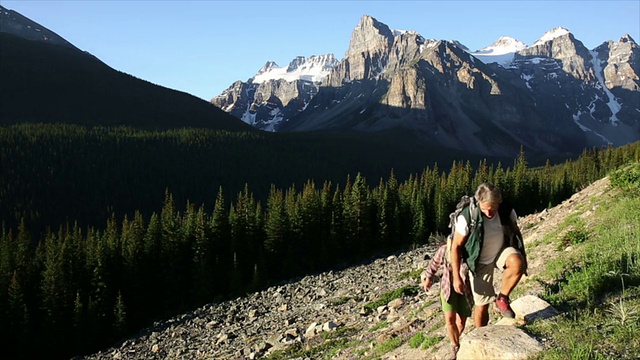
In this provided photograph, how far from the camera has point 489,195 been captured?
339 inches

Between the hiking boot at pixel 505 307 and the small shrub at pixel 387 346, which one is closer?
the hiking boot at pixel 505 307

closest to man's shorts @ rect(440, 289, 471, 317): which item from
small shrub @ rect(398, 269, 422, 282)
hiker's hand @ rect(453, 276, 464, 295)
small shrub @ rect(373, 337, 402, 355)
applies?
hiker's hand @ rect(453, 276, 464, 295)

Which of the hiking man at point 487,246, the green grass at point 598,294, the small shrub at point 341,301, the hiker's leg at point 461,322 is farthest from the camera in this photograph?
the small shrub at point 341,301

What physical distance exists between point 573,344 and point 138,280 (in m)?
55.5

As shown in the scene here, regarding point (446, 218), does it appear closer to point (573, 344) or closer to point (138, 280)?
point (138, 280)

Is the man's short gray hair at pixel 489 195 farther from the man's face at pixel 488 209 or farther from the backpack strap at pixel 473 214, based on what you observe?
the backpack strap at pixel 473 214

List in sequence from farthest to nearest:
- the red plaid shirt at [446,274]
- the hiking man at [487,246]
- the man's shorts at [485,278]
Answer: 1. the red plaid shirt at [446,274]
2. the man's shorts at [485,278]
3. the hiking man at [487,246]

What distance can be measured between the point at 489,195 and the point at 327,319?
18809 mm

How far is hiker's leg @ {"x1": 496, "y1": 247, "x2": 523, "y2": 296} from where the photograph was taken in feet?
29.2

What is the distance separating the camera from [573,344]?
7859 mm

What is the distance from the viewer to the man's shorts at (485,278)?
9039 millimetres

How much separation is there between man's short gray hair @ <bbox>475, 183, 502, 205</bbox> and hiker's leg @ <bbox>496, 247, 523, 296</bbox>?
1.07 metres

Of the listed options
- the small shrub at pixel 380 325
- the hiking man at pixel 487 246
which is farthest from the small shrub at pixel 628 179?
the hiking man at pixel 487 246

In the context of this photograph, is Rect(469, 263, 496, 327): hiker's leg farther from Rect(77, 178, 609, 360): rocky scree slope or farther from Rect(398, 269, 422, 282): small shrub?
Rect(398, 269, 422, 282): small shrub
